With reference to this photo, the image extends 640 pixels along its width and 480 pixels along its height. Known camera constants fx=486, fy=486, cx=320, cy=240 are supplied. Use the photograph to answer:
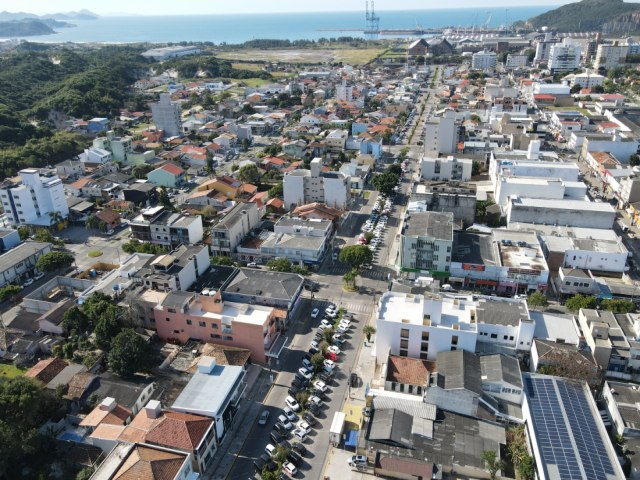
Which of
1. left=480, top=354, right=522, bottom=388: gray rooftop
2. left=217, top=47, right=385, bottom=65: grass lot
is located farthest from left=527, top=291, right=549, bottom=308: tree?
left=217, top=47, right=385, bottom=65: grass lot

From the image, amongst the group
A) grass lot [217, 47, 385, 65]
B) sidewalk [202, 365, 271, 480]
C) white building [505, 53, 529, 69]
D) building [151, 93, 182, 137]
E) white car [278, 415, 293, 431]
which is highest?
grass lot [217, 47, 385, 65]

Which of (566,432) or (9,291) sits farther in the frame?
(9,291)

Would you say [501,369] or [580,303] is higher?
[501,369]

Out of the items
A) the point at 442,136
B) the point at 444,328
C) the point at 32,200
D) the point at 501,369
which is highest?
the point at 442,136

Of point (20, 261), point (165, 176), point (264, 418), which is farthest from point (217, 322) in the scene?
point (165, 176)

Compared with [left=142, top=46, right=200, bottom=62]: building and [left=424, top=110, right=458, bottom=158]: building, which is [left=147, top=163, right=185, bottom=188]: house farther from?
[left=142, top=46, right=200, bottom=62]: building

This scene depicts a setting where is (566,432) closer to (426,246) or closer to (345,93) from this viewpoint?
(426,246)

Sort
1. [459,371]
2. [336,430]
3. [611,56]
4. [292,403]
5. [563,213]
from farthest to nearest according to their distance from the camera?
[611,56] → [563,213] → [292,403] → [459,371] → [336,430]

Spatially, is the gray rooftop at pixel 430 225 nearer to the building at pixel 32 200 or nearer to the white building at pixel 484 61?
the building at pixel 32 200
